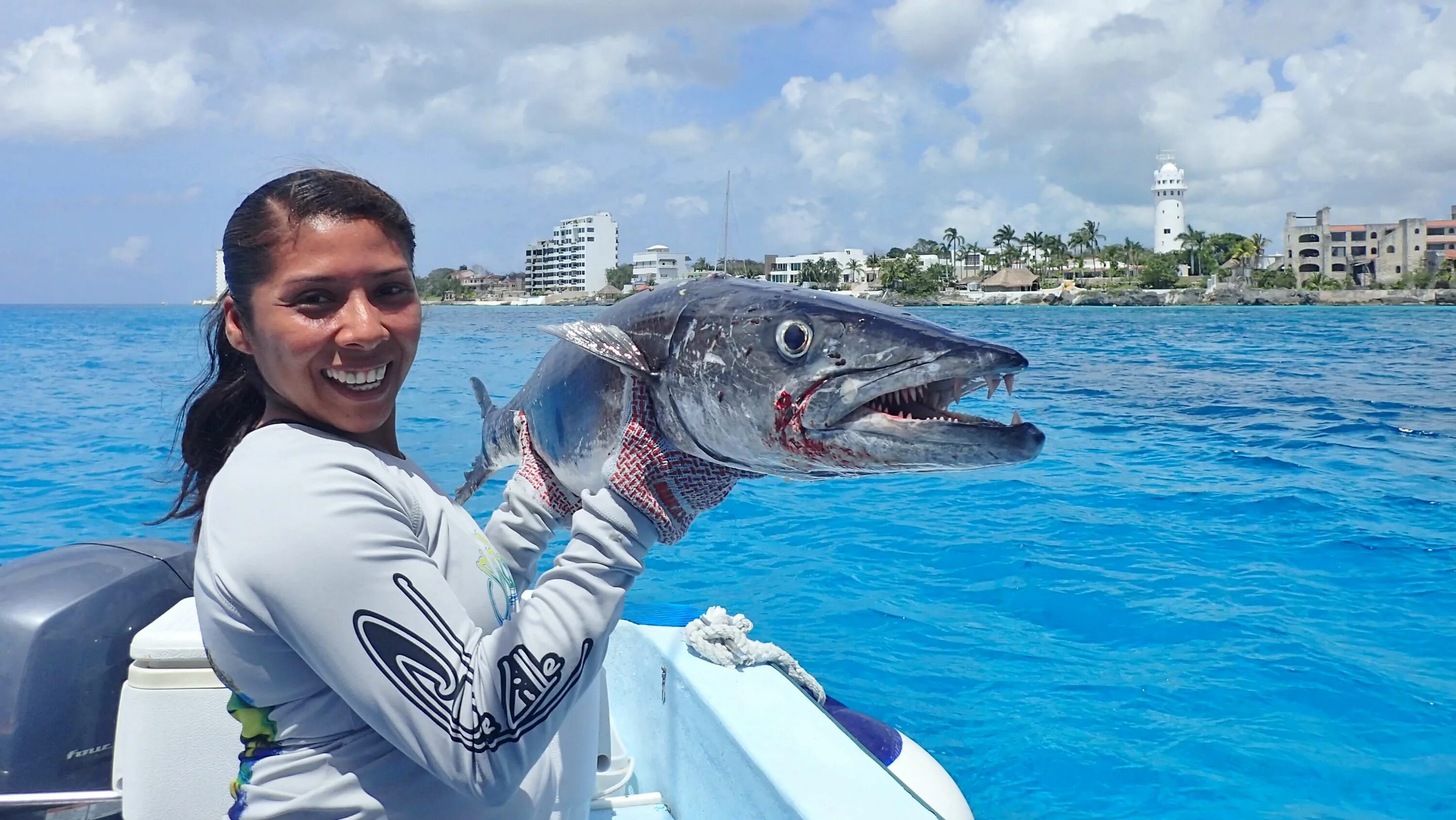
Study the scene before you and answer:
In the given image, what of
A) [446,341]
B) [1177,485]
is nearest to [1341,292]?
[446,341]

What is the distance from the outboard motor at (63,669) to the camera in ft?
7.45

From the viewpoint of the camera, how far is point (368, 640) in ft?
Answer: 3.94

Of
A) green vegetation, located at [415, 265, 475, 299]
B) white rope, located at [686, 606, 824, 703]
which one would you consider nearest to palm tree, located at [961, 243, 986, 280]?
green vegetation, located at [415, 265, 475, 299]

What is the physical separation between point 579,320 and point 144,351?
1785 inches

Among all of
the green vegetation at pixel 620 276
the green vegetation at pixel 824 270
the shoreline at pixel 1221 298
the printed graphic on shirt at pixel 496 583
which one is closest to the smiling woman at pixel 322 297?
the printed graphic on shirt at pixel 496 583

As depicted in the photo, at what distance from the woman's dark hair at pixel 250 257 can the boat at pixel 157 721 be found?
2.24 feet

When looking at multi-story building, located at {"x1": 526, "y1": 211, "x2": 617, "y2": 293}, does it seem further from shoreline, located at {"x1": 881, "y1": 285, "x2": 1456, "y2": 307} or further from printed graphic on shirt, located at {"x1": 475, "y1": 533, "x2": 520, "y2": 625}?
printed graphic on shirt, located at {"x1": 475, "y1": 533, "x2": 520, "y2": 625}

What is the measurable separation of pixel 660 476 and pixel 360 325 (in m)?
0.54

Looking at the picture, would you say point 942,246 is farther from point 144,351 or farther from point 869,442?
point 869,442

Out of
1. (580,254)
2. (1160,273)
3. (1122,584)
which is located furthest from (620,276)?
(1122,584)

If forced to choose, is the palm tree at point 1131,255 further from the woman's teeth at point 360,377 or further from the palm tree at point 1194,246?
the woman's teeth at point 360,377

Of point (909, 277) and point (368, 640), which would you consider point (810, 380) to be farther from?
point (909, 277)

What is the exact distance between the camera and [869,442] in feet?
4.83

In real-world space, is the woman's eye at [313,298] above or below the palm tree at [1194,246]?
below
